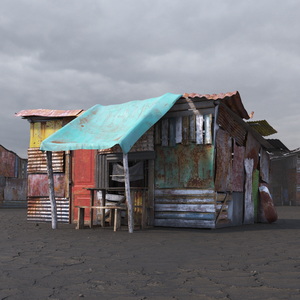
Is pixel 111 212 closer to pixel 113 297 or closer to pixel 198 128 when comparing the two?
pixel 198 128

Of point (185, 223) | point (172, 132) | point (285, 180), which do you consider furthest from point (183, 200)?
point (285, 180)

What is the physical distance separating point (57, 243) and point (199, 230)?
4.02m

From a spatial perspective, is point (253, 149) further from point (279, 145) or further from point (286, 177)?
point (286, 177)

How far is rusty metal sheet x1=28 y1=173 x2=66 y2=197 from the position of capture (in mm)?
12969

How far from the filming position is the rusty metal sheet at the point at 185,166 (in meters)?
10.7

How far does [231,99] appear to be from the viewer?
36.0ft

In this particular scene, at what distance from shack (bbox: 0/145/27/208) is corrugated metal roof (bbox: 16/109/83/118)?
1689 centimetres

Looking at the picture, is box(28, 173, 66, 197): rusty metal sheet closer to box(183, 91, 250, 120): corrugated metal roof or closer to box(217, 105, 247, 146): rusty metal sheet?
box(183, 91, 250, 120): corrugated metal roof

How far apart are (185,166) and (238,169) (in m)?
2.35

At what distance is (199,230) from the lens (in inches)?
407

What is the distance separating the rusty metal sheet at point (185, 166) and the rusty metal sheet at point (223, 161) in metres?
0.30

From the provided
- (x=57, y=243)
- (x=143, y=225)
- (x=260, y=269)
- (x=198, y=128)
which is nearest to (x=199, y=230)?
(x=143, y=225)

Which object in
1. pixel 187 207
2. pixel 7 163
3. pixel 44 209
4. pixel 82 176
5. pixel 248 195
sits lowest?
pixel 44 209

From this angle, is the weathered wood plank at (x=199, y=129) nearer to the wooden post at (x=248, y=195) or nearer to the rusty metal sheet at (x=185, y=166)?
the rusty metal sheet at (x=185, y=166)
